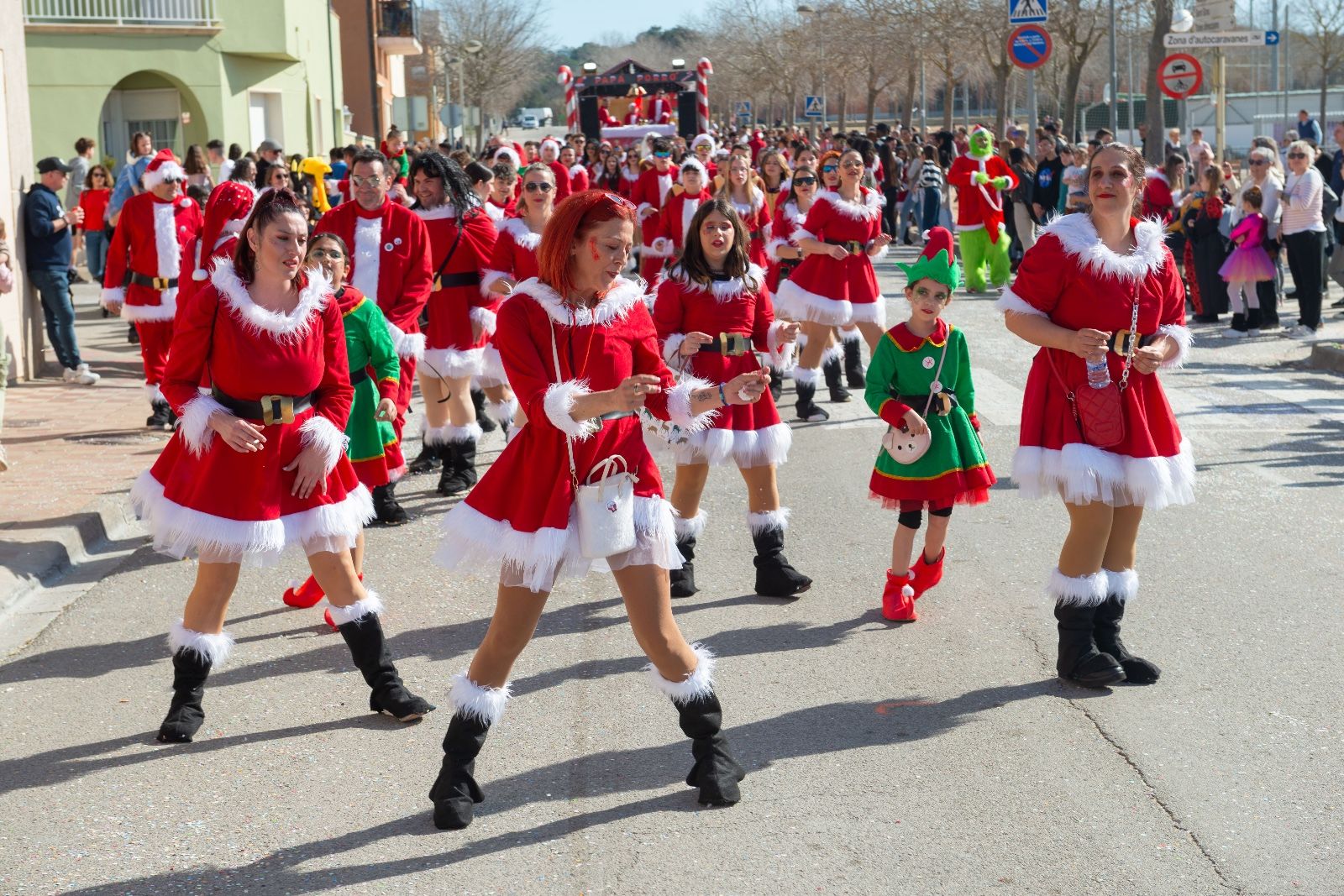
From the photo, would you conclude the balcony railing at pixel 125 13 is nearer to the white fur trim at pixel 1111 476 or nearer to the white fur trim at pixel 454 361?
the white fur trim at pixel 454 361

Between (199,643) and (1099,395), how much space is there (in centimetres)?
341

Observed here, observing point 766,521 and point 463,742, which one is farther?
point 766,521

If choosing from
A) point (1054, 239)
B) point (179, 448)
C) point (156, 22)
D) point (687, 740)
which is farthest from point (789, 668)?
point (156, 22)

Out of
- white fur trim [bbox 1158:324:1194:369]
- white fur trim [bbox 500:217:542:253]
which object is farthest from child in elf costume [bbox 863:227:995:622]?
white fur trim [bbox 500:217:542:253]

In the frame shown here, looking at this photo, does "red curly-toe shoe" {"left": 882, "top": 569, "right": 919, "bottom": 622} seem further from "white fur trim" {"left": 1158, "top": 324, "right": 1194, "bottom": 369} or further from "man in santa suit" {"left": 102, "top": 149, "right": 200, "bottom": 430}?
"man in santa suit" {"left": 102, "top": 149, "right": 200, "bottom": 430}

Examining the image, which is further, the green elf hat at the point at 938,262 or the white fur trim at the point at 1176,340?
the green elf hat at the point at 938,262

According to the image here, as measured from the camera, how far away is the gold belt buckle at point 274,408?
213 inches

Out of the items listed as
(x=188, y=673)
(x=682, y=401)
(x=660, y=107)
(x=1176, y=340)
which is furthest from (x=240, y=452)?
(x=660, y=107)

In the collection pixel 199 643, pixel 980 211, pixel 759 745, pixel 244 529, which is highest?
pixel 980 211

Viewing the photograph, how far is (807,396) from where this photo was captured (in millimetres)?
11992

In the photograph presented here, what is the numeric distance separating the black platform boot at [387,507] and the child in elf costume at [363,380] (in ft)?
3.89

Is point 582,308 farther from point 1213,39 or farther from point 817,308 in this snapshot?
point 1213,39

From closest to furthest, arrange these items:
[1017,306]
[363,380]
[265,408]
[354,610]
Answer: [265,408]
[354,610]
[1017,306]
[363,380]

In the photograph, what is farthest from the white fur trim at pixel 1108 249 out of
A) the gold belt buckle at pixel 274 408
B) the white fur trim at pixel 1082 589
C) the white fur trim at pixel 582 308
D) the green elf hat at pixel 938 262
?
the gold belt buckle at pixel 274 408
